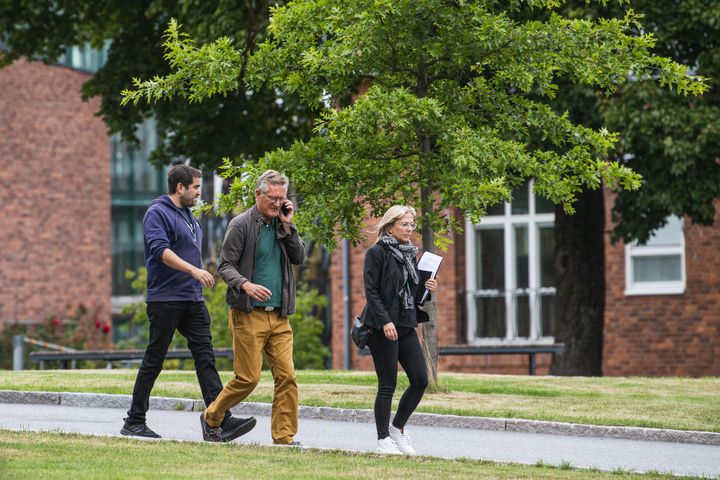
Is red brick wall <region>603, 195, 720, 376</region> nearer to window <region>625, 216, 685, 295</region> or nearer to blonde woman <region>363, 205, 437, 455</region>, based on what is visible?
window <region>625, 216, 685, 295</region>

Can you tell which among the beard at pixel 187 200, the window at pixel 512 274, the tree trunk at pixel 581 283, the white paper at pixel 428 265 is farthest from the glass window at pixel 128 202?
the white paper at pixel 428 265

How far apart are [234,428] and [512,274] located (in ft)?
63.1

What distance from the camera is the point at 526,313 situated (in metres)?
28.9

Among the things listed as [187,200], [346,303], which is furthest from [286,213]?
[346,303]

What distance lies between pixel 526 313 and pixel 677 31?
10.6 m

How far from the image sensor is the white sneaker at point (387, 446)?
9.93m

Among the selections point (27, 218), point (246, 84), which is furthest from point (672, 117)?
point (27, 218)

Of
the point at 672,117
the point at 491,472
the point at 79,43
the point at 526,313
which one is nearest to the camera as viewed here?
the point at 491,472

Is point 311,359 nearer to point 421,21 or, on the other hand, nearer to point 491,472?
point 421,21

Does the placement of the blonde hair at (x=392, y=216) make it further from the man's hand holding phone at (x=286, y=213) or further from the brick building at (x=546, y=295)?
the brick building at (x=546, y=295)

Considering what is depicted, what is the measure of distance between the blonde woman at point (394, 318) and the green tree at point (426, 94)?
3.19 meters

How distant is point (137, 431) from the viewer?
10.4 meters

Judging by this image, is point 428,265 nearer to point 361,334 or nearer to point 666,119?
point 361,334

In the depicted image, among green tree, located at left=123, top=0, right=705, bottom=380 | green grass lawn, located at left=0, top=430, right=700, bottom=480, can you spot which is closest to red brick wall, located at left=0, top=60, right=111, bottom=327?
green tree, located at left=123, top=0, right=705, bottom=380
